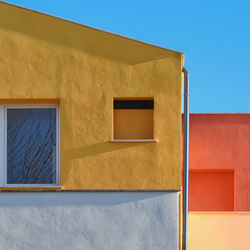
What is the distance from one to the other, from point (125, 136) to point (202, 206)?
5551mm

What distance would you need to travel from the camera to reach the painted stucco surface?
26.8ft

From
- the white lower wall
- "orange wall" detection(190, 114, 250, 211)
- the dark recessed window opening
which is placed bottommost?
the white lower wall

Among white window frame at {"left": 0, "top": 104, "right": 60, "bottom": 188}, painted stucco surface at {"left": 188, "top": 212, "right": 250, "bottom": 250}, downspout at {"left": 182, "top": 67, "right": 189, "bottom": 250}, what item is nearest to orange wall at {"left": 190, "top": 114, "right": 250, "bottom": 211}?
painted stucco surface at {"left": 188, "top": 212, "right": 250, "bottom": 250}

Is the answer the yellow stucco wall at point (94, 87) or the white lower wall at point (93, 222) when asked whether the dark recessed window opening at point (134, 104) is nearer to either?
the yellow stucco wall at point (94, 87)

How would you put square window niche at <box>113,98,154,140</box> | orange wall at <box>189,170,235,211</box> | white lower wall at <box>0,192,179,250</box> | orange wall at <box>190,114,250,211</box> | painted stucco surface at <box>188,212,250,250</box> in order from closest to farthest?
1. white lower wall at <box>0,192,179,250</box>
2. square window niche at <box>113,98,154,140</box>
3. painted stucco surface at <box>188,212,250,250</box>
4. orange wall at <box>190,114,250,211</box>
5. orange wall at <box>189,170,235,211</box>

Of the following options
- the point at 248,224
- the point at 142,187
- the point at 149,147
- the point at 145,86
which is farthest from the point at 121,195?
the point at 248,224

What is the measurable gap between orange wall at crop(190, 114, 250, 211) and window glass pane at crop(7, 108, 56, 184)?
4603 mm

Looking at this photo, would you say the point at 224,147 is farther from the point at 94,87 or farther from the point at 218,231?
the point at 94,87

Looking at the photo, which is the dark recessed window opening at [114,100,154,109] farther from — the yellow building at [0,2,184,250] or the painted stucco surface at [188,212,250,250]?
the painted stucco surface at [188,212,250,250]

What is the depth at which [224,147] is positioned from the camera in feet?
34.3

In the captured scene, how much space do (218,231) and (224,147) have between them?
2.88 metres

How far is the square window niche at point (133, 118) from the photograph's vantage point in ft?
23.0

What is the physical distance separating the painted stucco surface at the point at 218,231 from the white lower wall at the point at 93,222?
5.43 feet

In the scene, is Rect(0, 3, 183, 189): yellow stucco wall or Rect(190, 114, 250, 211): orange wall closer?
Rect(0, 3, 183, 189): yellow stucco wall
